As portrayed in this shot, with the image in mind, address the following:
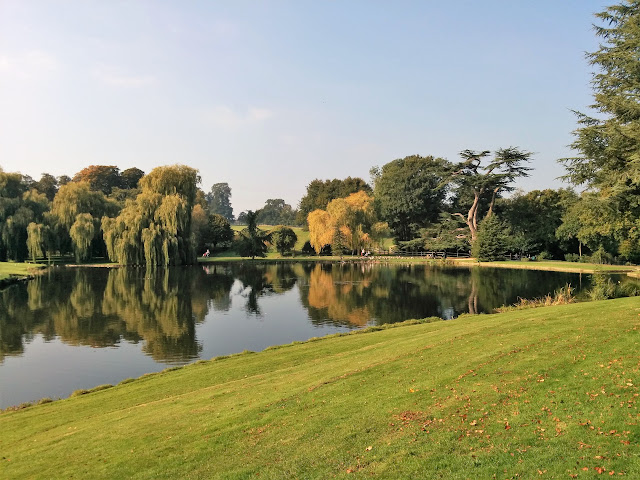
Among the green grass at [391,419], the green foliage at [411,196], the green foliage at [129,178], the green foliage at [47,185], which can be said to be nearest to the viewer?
the green grass at [391,419]

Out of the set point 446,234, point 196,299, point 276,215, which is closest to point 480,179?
point 446,234

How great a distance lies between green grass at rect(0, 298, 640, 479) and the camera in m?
6.43

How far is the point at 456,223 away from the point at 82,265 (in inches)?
2170

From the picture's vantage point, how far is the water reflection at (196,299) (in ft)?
82.7

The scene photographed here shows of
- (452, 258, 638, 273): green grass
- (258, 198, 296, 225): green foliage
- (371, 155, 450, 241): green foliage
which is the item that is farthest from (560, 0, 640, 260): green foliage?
(258, 198, 296, 225): green foliage

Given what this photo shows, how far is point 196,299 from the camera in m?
36.6

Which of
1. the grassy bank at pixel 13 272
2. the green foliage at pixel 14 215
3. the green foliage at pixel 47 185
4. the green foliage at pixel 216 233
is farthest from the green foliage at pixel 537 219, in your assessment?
the green foliage at pixel 47 185

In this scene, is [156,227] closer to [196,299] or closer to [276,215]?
[196,299]

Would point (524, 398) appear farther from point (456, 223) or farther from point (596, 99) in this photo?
point (456, 223)

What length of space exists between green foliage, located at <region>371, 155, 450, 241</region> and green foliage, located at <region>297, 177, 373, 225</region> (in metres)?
12.1

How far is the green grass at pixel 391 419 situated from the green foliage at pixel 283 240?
69378mm

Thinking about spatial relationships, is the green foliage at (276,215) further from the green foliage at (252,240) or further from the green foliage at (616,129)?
the green foliage at (616,129)

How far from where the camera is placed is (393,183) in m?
85.2

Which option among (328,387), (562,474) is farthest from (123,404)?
(562,474)
